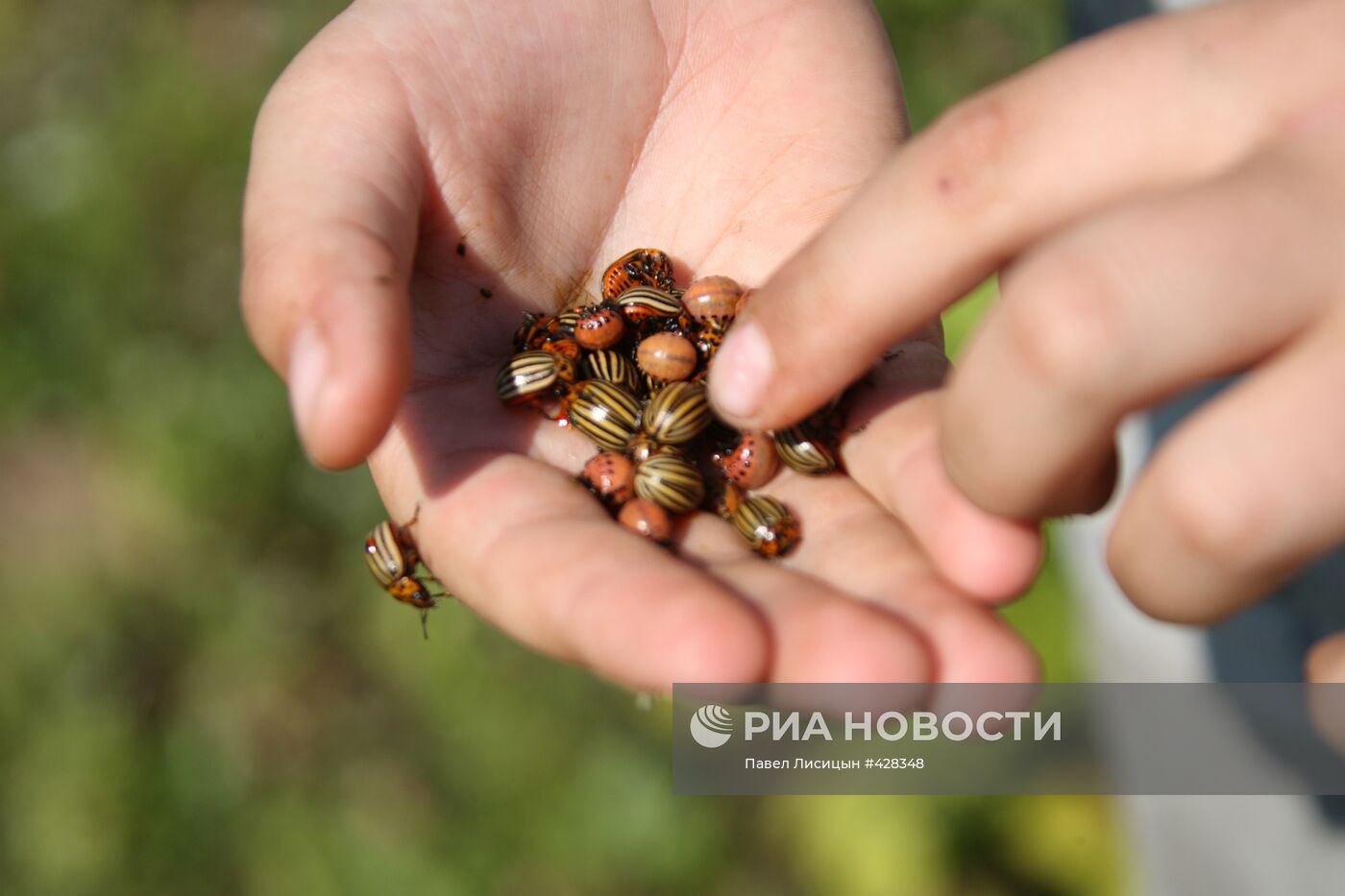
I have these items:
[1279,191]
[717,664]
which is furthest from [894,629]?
[1279,191]

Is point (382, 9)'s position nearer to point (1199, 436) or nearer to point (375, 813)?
point (1199, 436)

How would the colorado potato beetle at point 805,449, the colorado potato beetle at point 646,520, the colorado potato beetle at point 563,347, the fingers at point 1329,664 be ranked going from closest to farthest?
the fingers at point 1329,664 < the colorado potato beetle at point 646,520 < the colorado potato beetle at point 805,449 < the colorado potato beetle at point 563,347

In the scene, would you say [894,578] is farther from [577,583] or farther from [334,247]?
[334,247]

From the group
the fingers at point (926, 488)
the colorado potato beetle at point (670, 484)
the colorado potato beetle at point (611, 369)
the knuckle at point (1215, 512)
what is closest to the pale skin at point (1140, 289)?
the knuckle at point (1215, 512)

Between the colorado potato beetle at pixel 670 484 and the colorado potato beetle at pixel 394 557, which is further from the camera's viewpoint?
→ the colorado potato beetle at pixel 394 557

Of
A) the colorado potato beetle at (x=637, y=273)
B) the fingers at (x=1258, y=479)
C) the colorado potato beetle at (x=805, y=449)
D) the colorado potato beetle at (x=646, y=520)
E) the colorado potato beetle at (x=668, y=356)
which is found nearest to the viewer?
the fingers at (x=1258, y=479)

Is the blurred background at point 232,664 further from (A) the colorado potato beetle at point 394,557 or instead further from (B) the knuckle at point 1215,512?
(B) the knuckle at point 1215,512

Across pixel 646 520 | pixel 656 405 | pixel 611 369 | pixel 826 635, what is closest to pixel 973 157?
pixel 826 635

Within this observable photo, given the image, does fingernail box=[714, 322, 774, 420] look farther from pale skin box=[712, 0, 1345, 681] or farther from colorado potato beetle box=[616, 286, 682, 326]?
colorado potato beetle box=[616, 286, 682, 326]
